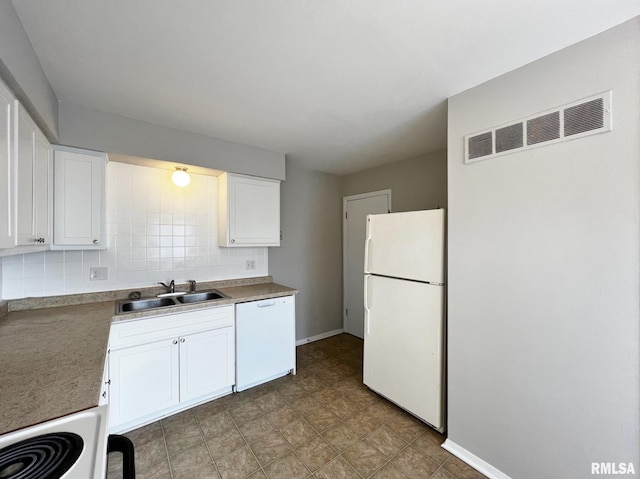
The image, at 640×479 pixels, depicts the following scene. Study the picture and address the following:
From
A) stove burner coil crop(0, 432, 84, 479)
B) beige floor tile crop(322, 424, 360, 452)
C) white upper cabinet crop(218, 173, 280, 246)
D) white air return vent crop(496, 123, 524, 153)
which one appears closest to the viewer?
stove burner coil crop(0, 432, 84, 479)

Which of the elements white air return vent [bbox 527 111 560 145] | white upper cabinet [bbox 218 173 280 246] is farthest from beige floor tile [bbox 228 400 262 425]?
white air return vent [bbox 527 111 560 145]

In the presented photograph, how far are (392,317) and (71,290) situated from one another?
2570 mm

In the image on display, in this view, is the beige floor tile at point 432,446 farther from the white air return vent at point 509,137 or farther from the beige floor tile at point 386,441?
the white air return vent at point 509,137

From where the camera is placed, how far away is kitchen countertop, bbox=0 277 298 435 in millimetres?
885

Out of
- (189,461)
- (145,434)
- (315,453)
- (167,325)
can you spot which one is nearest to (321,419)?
(315,453)

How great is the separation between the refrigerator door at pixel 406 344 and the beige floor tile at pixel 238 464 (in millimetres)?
1144

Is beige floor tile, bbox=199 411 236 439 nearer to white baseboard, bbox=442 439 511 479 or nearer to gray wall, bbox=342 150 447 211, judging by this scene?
white baseboard, bbox=442 439 511 479

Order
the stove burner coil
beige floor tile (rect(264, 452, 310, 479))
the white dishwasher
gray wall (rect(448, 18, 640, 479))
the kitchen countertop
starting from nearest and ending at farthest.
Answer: the stove burner coil, the kitchen countertop, gray wall (rect(448, 18, 640, 479)), beige floor tile (rect(264, 452, 310, 479)), the white dishwasher

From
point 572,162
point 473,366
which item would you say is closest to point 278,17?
point 572,162

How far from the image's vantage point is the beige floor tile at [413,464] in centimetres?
159

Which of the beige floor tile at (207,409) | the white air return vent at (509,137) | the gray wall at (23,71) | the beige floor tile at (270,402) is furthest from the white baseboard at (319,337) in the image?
the gray wall at (23,71)

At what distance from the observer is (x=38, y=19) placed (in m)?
1.17

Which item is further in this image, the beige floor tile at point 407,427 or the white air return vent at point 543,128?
the beige floor tile at point 407,427

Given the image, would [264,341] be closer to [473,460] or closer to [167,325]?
[167,325]
